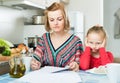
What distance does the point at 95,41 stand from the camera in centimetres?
118

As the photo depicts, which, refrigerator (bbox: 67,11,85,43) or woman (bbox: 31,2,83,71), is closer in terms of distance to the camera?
woman (bbox: 31,2,83,71)

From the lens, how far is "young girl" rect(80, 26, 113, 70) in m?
1.12

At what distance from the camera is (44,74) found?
844 mm

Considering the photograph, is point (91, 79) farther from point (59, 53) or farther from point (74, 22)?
point (74, 22)

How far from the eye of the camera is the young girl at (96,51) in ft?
3.68

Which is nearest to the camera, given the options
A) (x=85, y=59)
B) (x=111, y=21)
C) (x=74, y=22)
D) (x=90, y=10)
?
(x=85, y=59)

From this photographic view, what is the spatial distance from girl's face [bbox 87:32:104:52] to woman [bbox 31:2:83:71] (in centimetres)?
7

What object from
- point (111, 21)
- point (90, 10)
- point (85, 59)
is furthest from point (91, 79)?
point (111, 21)

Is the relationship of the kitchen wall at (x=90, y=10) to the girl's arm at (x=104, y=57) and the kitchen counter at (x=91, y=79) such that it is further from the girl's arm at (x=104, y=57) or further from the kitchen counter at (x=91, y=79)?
the kitchen counter at (x=91, y=79)

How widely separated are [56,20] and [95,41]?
252mm

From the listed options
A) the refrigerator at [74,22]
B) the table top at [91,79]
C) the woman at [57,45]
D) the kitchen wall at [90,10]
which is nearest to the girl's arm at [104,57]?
the woman at [57,45]

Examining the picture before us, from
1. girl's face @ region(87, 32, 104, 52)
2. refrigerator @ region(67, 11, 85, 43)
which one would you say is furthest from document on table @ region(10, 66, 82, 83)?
refrigerator @ region(67, 11, 85, 43)

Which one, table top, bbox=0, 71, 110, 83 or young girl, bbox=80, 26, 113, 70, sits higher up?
young girl, bbox=80, 26, 113, 70

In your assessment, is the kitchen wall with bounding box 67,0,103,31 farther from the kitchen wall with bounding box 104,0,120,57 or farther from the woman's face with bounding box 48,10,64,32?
the woman's face with bounding box 48,10,64,32
